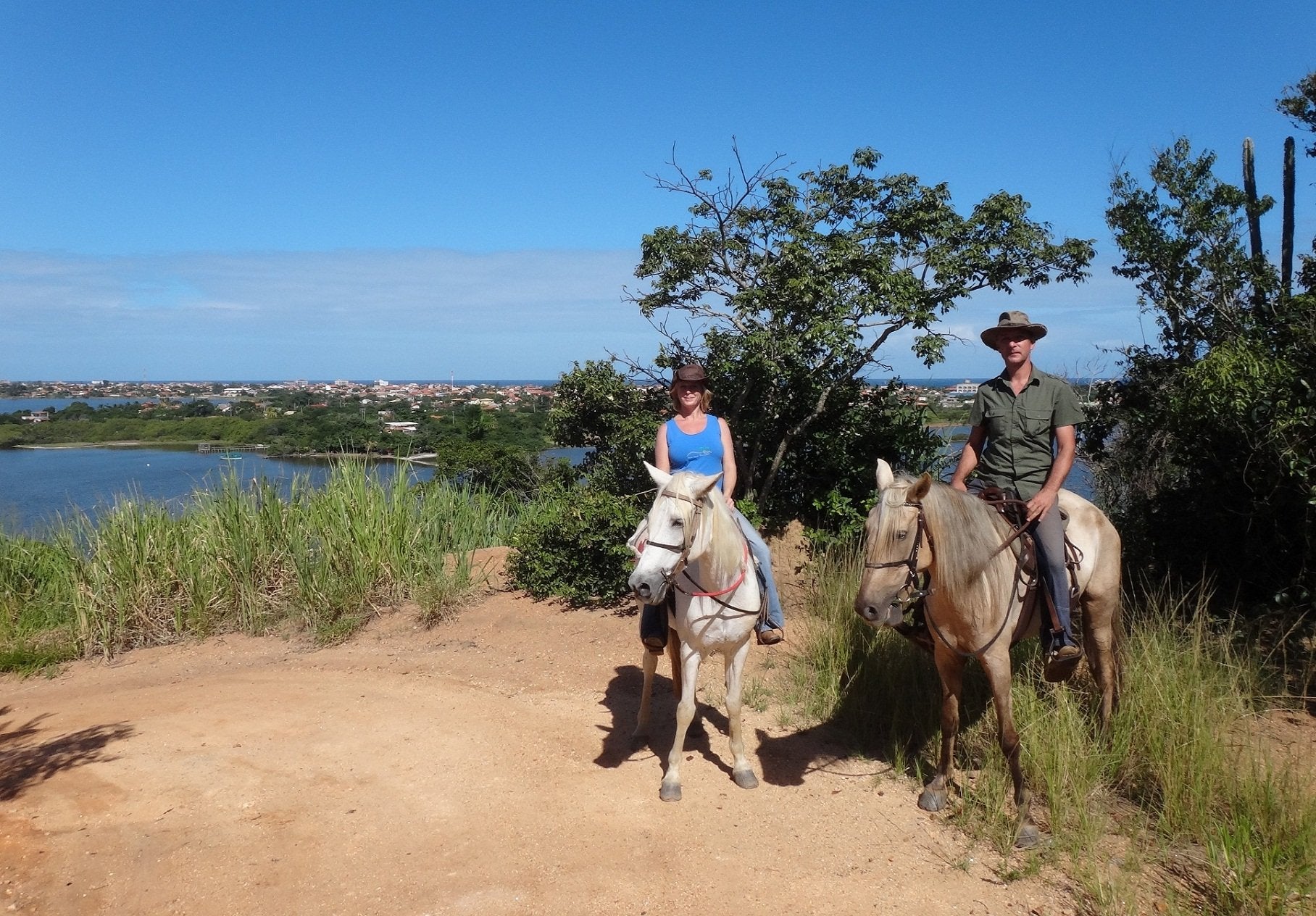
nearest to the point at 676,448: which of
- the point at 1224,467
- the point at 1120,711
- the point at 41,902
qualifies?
the point at 1120,711

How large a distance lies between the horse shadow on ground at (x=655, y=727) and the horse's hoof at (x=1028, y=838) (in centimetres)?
168

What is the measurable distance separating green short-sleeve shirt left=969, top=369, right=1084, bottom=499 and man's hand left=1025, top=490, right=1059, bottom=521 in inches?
13.7

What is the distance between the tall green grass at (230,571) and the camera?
7949mm

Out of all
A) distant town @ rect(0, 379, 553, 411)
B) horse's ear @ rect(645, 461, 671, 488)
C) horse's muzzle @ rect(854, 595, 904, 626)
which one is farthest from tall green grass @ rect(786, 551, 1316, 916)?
distant town @ rect(0, 379, 553, 411)

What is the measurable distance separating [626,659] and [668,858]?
3.05 m

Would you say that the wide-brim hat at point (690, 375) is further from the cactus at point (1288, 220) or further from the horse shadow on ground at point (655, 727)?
the cactus at point (1288, 220)

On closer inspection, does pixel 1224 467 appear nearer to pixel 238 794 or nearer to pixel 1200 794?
pixel 1200 794

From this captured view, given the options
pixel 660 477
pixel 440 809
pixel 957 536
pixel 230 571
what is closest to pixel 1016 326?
pixel 957 536

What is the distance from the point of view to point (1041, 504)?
4238 mm

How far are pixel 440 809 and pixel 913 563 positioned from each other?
9.81ft

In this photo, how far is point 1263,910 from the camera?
3254 mm

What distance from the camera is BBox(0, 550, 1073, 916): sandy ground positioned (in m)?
3.70

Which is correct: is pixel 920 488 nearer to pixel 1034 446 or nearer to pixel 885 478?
pixel 885 478

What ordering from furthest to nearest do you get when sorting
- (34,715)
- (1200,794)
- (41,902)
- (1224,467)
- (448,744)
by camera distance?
1. (1224,467)
2. (34,715)
3. (448,744)
4. (1200,794)
5. (41,902)
